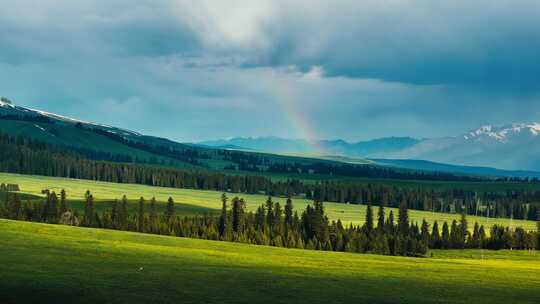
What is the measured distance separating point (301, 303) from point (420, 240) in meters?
104

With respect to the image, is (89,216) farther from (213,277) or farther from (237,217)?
(213,277)

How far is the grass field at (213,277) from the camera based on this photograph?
5225 centimetres

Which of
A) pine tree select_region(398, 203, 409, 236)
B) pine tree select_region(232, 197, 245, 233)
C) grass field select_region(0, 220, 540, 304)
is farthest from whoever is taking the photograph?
pine tree select_region(398, 203, 409, 236)

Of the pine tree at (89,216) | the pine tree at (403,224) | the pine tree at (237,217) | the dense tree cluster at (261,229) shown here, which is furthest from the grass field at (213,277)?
the pine tree at (403,224)

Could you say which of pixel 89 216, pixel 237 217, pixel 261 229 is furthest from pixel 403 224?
pixel 89 216

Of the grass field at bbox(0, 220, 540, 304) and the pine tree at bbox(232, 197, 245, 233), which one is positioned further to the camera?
the pine tree at bbox(232, 197, 245, 233)

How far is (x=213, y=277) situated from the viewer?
6147 centimetres

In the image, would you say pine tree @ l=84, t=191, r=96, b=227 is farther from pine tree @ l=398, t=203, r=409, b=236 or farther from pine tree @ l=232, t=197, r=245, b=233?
pine tree @ l=398, t=203, r=409, b=236

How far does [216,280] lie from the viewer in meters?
A: 59.8

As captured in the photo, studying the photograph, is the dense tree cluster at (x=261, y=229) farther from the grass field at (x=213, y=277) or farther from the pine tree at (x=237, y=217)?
the grass field at (x=213, y=277)

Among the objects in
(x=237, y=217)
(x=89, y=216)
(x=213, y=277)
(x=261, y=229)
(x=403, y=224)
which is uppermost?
(x=237, y=217)

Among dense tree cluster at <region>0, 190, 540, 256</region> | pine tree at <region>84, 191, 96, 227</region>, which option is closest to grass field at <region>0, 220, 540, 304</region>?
dense tree cluster at <region>0, 190, 540, 256</region>

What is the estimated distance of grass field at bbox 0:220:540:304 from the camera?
5225cm

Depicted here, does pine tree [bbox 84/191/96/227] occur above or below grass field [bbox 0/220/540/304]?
above
